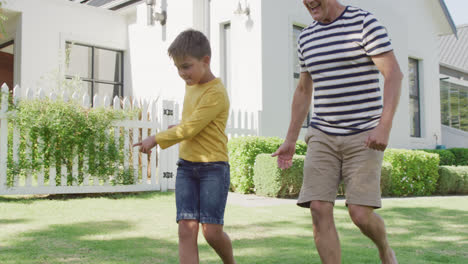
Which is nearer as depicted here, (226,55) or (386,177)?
(386,177)

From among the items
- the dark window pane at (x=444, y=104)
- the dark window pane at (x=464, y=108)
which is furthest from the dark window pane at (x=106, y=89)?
the dark window pane at (x=464, y=108)

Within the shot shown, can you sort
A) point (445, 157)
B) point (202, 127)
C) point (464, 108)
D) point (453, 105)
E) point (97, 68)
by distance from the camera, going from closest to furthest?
point (202, 127) < point (97, 68) < point (445, 157) < point (453, 105) < point (464, 108)

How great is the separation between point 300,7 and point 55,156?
6275 mm

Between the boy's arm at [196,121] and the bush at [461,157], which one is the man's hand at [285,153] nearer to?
the boy's arm at [196,121]

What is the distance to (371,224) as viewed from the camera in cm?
261

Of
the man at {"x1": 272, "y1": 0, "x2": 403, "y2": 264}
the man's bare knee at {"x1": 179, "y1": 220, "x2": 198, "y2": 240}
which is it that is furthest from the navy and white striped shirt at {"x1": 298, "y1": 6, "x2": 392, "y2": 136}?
the man's bare knee at {"x1": 179, "y1": 220, "x2": 198, "y2": 240}

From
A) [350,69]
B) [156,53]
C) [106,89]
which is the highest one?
[156,53]

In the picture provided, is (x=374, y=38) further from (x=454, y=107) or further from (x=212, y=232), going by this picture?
(x=454, y=107)

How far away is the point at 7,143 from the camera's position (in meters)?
6.26

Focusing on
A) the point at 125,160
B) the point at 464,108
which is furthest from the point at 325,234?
the point at 464,108

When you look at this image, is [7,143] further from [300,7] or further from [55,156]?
[300,7]

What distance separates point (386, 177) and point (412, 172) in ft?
3.47

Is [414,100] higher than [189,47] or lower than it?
higher

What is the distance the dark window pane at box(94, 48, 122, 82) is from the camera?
1164 centimetres
